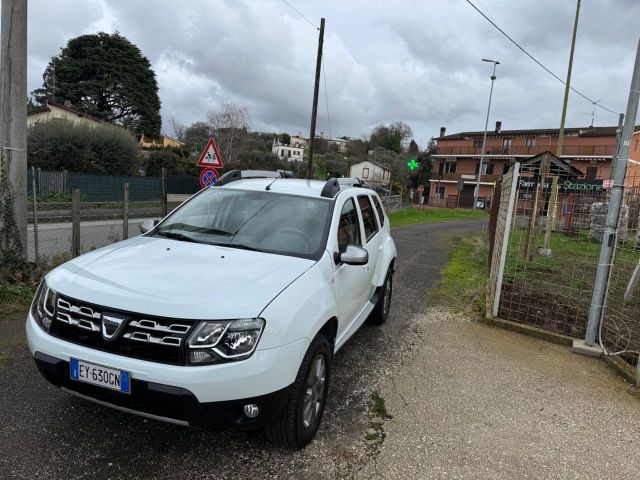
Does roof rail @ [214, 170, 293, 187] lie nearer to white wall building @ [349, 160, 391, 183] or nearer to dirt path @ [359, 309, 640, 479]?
dirt path @ [359, 309, 640, 479]

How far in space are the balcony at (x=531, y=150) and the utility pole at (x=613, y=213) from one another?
42.2 meters

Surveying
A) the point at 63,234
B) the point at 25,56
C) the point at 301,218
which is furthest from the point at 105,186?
the point at 301,218

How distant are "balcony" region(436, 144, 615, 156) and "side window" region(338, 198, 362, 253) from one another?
44.6 meters

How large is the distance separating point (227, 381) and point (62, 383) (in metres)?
1.06

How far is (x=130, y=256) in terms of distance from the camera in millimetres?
3176

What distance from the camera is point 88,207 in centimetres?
1556

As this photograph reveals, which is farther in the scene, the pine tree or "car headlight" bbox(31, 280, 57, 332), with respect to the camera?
the pine tree

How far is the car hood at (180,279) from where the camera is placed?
8.14 feet

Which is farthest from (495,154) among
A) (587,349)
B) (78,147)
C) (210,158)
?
(587,349)

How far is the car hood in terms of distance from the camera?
8.14ft

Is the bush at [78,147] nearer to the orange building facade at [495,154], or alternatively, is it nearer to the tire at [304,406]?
the tire at [304,406]

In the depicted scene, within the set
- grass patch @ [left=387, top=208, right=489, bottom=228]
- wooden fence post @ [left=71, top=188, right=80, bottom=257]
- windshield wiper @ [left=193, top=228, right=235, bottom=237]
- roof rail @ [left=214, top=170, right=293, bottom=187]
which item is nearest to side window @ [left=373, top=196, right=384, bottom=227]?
roof rail @ [left=214, top=170, right=293, bottom=187]

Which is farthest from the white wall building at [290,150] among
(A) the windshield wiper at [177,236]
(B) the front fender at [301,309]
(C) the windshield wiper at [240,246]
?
(B) the front fender at [301,309]

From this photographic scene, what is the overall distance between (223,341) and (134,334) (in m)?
0.49
